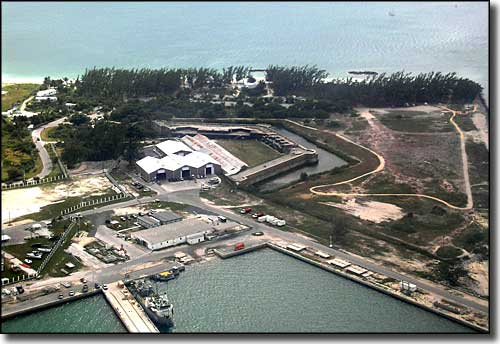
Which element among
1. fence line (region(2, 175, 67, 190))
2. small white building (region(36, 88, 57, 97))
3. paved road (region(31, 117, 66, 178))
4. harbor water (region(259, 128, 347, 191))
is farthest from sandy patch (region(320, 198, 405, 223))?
small white building (region(36, 88, 57, 97))

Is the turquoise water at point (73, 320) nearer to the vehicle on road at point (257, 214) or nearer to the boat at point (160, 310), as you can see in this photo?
the boat at point (160, 310)

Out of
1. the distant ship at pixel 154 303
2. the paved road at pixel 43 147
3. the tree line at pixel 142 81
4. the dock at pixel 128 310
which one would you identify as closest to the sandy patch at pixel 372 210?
the distant ship at pixel 154 303

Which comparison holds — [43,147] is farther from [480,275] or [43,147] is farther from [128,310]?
[480,275]

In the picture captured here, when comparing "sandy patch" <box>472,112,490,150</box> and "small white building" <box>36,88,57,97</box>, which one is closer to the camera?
"sandy patch" <box>472,112,490,150</box>

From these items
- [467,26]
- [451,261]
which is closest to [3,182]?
[451,261]

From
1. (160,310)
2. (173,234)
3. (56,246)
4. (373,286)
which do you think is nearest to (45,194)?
(56,246)

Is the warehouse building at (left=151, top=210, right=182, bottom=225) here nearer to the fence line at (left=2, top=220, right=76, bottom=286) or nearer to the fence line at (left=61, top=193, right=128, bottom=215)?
the fence line at (left=61, top=193, right=128, bottom=215)
